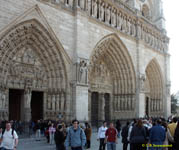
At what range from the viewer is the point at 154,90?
28.2 meters

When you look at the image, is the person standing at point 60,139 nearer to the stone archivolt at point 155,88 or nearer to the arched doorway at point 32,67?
the arched doorway at point 32,67

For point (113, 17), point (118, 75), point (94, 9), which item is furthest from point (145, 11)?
point (94, 9)

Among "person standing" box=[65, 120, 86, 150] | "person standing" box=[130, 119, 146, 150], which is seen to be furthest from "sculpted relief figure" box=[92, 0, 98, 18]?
"person standing" box=[65, 120, 86, 150]

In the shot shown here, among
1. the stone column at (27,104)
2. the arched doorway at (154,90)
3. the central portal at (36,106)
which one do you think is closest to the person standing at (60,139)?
the stone column at (27,104)

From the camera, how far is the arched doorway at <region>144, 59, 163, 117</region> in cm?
2738

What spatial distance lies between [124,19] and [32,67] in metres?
10.8

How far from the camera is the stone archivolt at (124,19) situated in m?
18.1

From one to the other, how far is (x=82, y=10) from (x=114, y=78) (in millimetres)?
8236

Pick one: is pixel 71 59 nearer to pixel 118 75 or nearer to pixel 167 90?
pixel 118 75

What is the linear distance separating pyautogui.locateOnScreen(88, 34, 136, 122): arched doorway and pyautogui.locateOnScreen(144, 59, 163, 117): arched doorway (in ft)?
19.5

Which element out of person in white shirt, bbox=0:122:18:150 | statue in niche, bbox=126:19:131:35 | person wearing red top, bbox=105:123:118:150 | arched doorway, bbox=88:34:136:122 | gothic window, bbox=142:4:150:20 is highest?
gothic window, bbox=142:4:150:20

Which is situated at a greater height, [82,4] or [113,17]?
[113,17]

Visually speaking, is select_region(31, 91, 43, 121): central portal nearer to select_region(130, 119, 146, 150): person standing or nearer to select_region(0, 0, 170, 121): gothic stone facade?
select_region(0, 0, 170, 121): gothic stone facade

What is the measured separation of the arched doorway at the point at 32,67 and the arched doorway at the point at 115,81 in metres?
5.49
